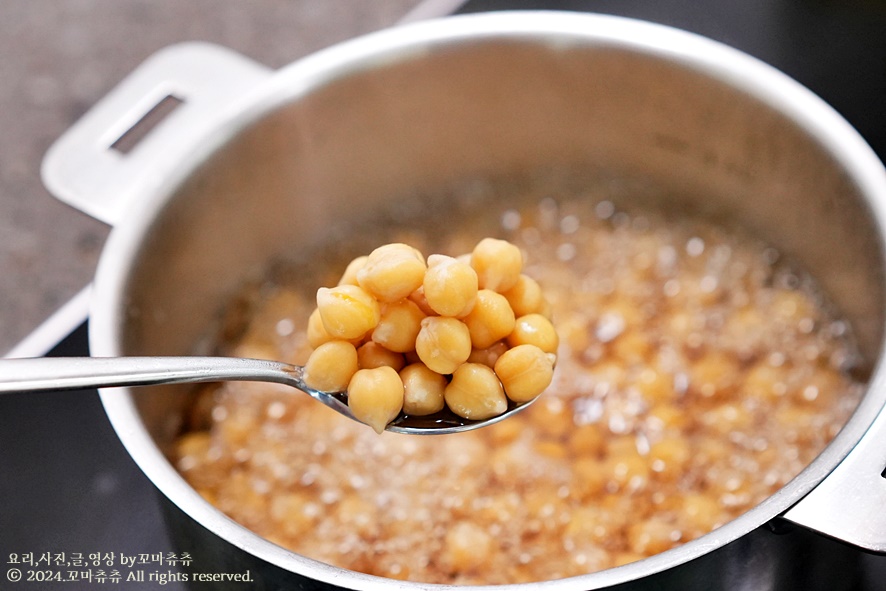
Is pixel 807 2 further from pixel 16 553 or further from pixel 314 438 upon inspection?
pixel 16 553

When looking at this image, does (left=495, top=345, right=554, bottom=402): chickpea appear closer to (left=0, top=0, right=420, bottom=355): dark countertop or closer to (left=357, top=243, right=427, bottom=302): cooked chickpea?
(left=357, top=243, right=427, bottom=302): cooked chickpea

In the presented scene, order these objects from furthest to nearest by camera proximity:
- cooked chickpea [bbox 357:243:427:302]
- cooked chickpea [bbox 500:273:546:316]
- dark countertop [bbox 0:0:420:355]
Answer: dark countertop [bbox 0:0:420:355] < cooked chickpea [bbox 500:273:546:316] < cooked chickpea [bbox 357:243:427:302]

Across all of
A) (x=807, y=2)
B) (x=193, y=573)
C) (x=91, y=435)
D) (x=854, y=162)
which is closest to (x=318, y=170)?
(x=91, y=435)

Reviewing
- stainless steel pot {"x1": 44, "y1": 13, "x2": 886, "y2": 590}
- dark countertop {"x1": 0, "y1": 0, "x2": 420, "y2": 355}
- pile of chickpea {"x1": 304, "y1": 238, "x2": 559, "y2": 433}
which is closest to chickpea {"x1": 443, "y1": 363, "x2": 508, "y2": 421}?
pile of chickpea {"x1": 304, "y1": 238, "x2": 559, "y2": 433}

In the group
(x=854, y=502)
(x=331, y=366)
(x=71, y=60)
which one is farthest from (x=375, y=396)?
(x=71, y=60)

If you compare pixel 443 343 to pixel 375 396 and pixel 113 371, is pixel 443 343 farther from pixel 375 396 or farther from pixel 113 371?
pixel 113 371

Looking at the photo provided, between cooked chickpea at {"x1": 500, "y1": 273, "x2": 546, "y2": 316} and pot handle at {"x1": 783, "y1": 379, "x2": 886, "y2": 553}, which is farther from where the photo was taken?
cooked chickpea at {"x1": 500, "y1": 273, "x2": 546, "y2": 316}
